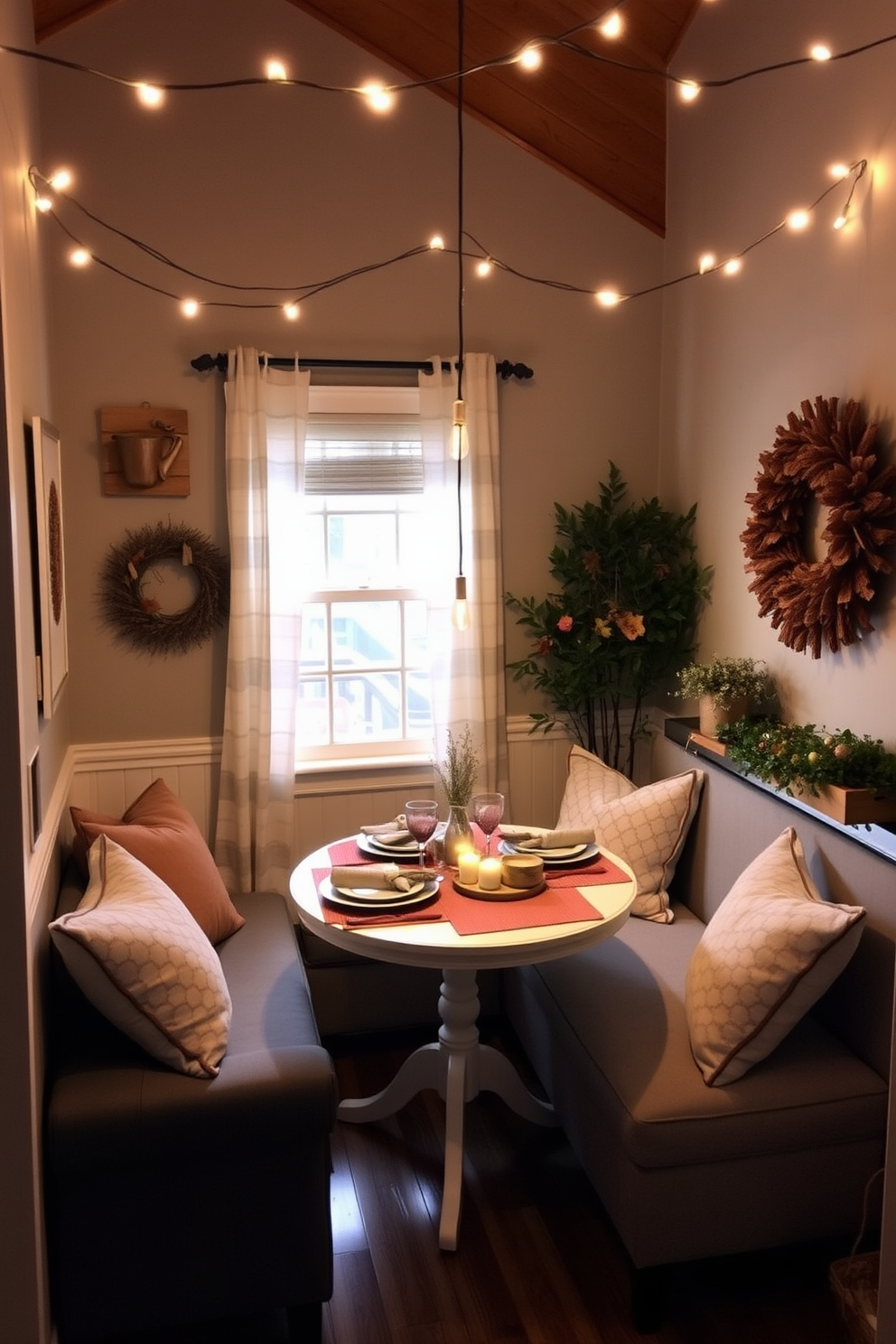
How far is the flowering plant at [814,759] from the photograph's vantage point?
2521 millimetres

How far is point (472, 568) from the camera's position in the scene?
3705 mm

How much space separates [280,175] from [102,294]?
696 mm

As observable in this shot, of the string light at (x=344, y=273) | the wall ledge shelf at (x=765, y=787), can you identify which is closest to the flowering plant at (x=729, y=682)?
the wall ledge shelf at (x=765, y=787)

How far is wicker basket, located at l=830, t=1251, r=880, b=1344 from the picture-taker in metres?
2.06

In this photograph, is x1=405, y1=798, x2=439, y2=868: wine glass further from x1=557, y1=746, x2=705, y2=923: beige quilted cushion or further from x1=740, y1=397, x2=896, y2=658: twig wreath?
x1=740, y1=397, x2=896, y2=658: twig wreath

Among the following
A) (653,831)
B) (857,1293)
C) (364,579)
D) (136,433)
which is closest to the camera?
(857,1293)

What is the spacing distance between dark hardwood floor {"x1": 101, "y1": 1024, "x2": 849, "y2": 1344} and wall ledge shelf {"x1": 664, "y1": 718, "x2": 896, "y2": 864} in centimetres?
96

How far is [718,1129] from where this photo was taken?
2.29 m

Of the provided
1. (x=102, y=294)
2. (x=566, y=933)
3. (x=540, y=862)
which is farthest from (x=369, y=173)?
(x=566, y=933)

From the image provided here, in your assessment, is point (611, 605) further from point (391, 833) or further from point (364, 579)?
point (391, 833)

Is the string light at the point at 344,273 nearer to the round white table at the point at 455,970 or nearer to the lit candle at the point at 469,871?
the lit candle at the point at 469,871

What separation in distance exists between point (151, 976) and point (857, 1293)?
5.03 ft

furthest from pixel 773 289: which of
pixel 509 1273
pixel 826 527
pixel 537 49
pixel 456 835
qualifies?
pixel 509 1273

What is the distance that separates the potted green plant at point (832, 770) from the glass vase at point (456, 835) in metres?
0.77
